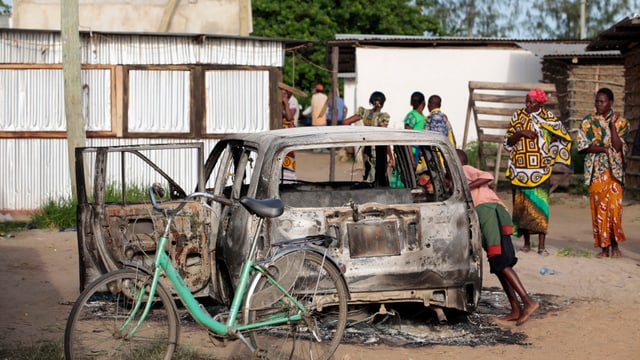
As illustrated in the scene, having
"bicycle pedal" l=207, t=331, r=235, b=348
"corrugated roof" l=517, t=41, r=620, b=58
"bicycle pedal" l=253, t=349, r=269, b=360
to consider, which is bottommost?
"bicycle pedal" l=253, t=349, r=269, b=360

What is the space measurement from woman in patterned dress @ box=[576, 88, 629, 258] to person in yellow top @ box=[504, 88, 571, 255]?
313 millimetres

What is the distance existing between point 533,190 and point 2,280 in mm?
5408

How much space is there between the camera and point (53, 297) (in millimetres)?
8328

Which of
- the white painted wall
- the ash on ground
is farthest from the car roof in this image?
the white painted wall

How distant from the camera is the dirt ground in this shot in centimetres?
632

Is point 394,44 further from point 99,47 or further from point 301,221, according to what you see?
point 301,221

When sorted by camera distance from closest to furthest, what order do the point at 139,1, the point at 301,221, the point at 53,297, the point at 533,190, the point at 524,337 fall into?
the point at 301,221, the point at 524,337, the point at 53,297, the point at 533,190, the point at 139,1

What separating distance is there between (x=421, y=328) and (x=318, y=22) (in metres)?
28.1

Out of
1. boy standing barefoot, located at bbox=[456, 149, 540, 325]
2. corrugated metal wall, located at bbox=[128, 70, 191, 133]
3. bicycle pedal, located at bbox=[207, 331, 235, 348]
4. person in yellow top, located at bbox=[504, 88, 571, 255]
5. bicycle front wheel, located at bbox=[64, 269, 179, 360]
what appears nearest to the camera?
bicycle front wheel, located at bbox=[64, 269, 179, 360]

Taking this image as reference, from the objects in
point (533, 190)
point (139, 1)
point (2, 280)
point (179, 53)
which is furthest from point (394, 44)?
point (2, 280)

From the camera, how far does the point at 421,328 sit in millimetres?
6977

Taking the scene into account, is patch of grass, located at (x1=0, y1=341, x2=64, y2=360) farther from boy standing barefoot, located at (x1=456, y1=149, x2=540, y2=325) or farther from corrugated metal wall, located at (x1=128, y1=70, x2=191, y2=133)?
corrugated metal wall, located at (x1=128, y1=70, x2=191, y2=133)

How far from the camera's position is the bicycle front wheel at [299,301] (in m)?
5.50

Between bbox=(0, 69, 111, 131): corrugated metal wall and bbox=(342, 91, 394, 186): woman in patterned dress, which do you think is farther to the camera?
bbox=(0, 69, 111, 131): corrugated metal wall
